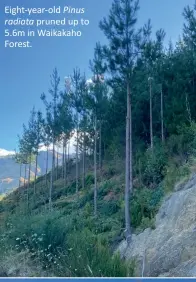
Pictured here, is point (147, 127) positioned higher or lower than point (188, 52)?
lower

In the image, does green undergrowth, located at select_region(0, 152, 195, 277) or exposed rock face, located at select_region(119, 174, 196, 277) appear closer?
green undergrowth, located at select_region(0, 152, 195, 277)

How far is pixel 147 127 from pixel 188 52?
285 centimetres

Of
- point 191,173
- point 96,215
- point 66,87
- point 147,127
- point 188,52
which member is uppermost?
point 188,52

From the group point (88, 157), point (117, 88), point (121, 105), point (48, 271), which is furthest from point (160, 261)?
point (88, 157)

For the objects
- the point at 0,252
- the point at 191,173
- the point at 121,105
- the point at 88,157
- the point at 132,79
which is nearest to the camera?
the point at 0,252

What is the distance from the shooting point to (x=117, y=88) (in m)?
10.6

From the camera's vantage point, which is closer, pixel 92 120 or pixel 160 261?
pixel 160 261

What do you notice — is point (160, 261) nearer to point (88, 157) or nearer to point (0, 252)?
point (0, 252)

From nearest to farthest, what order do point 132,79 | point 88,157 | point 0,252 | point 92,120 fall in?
point 0,252
point 132,79
point 92,120
point 88,157

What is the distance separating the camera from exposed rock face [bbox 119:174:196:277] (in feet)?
14.6

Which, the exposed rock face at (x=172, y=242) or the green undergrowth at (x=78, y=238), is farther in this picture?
the exposed rock face at (x=172, y=242)

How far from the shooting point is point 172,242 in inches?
195

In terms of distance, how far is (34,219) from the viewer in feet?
20.5

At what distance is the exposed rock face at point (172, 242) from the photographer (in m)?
4.45
